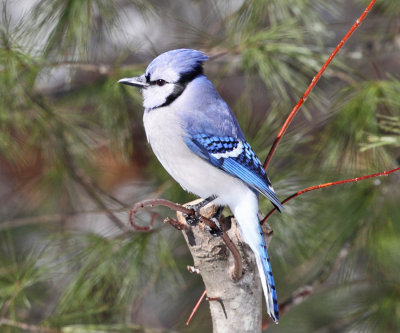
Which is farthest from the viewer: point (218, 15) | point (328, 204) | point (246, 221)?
point (218, 15)

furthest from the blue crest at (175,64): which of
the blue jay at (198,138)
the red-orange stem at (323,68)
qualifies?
the red-orange stem at (323,68)

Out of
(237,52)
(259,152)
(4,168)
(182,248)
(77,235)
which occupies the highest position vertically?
(237,52)

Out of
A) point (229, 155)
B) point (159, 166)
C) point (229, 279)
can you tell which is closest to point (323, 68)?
point (229, 155)

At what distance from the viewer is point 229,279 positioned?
882 millimetres

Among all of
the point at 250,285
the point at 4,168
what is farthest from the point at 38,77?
the point at 4,168

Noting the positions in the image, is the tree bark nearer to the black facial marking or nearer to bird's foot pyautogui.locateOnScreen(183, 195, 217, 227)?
bird's foot pyautogui.locateOnScreen(183, 195, 217, 227)

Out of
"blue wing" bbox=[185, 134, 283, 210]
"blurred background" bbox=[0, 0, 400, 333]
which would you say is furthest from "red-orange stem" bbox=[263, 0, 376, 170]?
"blurred background" bbox=[0, 0, 400, 333]

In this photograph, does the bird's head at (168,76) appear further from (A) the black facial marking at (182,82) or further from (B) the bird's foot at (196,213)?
(B) the bird's foot at (196,213)

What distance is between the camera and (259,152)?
1.20 metres

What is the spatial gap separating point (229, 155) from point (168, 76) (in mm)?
142

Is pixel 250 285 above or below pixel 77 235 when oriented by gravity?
above

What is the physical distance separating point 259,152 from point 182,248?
438mm

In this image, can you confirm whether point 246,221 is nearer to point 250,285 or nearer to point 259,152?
point 250,285

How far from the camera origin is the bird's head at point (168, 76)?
2.90 feet
